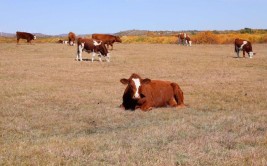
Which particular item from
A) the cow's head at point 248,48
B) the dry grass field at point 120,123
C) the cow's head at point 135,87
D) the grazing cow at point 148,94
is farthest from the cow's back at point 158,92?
the cow's head at point 248,48

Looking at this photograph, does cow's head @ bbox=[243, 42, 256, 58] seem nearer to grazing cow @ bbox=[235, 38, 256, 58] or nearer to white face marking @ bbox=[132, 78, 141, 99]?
grazing cow @ bbox=[235, 38, 256, 58]

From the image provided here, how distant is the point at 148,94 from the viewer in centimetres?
1409

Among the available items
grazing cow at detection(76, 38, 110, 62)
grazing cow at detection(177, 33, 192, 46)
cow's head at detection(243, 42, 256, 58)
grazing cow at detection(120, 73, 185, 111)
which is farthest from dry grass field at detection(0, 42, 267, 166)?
grazing cow at detection(177, 33, 192, 46)

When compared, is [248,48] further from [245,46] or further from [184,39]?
[184,39]

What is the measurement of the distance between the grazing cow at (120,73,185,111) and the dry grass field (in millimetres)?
407

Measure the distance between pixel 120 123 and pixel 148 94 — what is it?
8.56ft

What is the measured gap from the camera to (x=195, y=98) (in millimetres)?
16312

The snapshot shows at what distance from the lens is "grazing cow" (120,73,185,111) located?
45.3ft

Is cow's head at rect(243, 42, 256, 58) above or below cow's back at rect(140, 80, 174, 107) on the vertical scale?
above

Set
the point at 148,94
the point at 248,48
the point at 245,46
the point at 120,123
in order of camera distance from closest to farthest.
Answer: the point at 120,123 < the point at 148,94 < the point at 248,48 < the point at 245,46

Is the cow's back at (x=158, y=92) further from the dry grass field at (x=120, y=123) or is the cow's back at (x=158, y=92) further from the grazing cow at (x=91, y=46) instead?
the grazing cow at (x=91, y=46)

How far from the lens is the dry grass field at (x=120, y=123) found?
25.2ft

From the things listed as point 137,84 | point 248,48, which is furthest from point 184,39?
point 137,84

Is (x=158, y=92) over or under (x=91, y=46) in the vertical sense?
under
